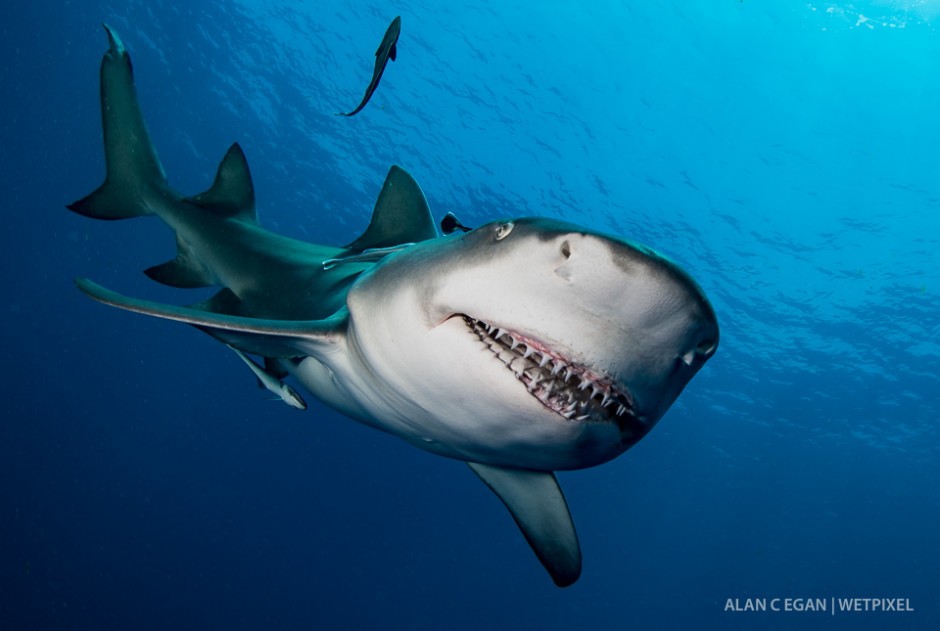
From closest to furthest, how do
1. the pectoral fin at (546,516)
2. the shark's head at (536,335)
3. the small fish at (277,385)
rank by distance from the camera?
the shark's head at (536,335) < the pectoral fin at (546,516) < the small fish at (277,385)

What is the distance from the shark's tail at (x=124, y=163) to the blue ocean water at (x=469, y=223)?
1839 centimetres

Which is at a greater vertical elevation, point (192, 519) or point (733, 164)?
point (733, 164)

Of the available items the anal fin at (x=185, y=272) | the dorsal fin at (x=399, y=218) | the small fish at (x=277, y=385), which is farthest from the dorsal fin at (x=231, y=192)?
the small fish at (x=277, y=385)

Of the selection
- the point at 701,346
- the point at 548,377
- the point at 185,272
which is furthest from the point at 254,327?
the point at 185,272

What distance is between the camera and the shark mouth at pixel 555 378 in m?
1.91

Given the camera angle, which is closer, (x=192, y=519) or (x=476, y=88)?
(x=476, y=88)

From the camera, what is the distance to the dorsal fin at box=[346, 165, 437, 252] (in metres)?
4.55

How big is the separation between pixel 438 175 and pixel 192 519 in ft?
144

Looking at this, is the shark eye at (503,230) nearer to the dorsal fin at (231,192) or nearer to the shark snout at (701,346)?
the shark snout at (701,346)

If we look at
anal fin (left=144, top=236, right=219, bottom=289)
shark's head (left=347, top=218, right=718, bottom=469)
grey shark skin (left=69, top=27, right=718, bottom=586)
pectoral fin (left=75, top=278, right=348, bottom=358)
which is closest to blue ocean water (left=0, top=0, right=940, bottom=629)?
anal fin (left=144, top=236, right=219, bottom=289)

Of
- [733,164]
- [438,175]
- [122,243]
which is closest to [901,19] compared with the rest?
[733,164]

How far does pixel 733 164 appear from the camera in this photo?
73.2 feet

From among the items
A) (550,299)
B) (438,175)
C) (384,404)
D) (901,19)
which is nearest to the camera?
(550,299)

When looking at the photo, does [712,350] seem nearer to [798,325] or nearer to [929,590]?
[798,325]
